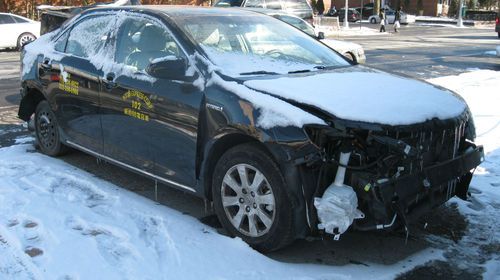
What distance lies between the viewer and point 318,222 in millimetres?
3551

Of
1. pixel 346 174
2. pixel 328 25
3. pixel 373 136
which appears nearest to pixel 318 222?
pixel 346 174

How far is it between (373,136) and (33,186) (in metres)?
3.17

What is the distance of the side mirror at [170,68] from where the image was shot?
418 centimetres

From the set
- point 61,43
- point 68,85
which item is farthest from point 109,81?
point 61,43

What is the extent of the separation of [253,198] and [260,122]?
540 millimetres

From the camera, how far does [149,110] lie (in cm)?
443

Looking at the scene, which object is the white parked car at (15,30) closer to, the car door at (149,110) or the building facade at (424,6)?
the car door at (149,110)

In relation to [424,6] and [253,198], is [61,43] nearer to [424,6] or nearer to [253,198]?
[253,198]

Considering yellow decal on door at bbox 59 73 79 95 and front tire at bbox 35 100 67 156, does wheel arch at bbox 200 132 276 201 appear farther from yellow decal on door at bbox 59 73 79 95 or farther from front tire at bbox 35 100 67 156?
front tire at bbox 35 100 67 156

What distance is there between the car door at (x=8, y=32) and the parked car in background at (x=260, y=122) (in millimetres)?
15112

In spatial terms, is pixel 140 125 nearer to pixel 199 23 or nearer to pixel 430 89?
pixel 199 23

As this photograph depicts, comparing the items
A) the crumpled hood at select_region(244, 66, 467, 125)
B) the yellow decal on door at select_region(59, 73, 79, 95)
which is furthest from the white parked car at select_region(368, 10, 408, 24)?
the crumpled hood at select_region(244, 66, 467, 125)

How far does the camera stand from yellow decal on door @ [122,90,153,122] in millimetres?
4453

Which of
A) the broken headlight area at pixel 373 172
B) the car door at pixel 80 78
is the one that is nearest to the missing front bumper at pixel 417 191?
the broken headlight area at pixel 373 172
